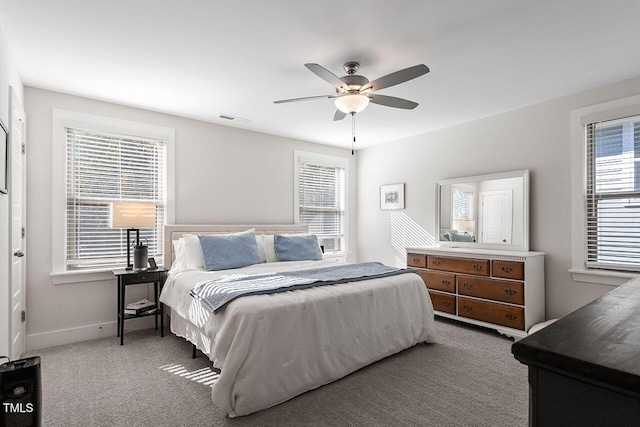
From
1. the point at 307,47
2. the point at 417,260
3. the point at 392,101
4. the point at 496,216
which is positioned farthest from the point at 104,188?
the point at 496,216

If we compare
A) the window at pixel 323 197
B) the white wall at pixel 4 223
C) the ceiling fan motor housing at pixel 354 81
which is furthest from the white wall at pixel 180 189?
the ceiling fan motor housing at pixel 354 81

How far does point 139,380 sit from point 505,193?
419 cm

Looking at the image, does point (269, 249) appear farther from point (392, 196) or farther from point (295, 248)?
point (392, 196)

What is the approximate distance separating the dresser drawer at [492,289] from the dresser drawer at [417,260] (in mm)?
532

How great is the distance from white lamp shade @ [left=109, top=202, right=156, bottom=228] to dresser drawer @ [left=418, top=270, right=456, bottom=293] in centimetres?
338

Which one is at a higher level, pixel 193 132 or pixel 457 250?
pixel 193 132

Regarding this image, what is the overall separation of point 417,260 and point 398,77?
271 centimetres

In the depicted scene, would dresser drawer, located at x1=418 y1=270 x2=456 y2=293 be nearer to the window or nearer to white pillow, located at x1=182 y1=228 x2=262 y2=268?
the window

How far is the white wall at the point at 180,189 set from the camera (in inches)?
Answer: 132

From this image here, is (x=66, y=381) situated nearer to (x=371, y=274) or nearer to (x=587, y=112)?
(x=371, y=274)

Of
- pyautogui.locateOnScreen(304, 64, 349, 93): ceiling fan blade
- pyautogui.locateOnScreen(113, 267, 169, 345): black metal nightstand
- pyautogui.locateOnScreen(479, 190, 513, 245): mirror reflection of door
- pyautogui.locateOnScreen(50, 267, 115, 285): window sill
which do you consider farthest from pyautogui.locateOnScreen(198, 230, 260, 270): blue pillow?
pyautogui.locateOnScreen(479, 190, 513, 245): mirror reflection of door

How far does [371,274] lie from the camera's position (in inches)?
124

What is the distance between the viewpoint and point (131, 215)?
3.53m

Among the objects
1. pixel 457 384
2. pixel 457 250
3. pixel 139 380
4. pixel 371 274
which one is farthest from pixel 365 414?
pixel 457 250
